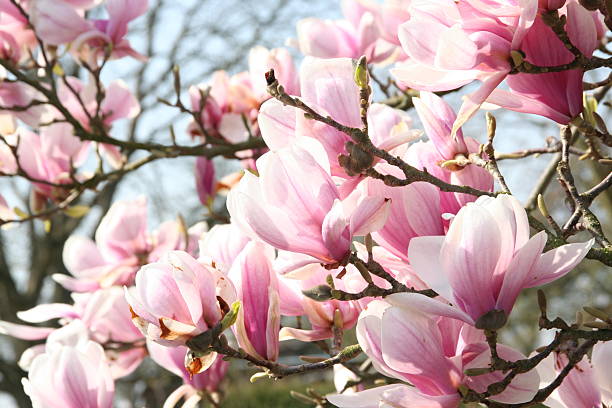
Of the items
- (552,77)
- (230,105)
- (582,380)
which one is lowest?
(582,380)

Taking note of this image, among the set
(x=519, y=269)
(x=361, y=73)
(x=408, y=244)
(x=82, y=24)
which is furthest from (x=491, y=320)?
(x=82, y=24)

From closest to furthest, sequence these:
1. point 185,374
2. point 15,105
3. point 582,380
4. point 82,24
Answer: point 582,380, point 185,374, point 82,24, point 15,105

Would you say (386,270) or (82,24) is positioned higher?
(82,24)

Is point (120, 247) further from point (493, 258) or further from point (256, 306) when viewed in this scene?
point (493, 258)

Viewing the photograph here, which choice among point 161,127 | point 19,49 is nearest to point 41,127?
point 19,49

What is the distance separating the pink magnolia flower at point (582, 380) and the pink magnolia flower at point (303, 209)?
281mm

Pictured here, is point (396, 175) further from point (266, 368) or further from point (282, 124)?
point (266, 368)

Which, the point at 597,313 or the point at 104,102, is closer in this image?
the point at 597,313

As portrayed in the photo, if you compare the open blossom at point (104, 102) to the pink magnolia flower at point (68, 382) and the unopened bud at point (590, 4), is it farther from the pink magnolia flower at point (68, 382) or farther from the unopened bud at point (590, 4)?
the unopened bud at point (590, 4)

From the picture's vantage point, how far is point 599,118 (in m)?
0.84

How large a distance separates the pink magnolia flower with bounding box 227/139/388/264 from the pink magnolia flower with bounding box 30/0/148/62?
3.21 feet

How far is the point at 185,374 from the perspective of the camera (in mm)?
1073

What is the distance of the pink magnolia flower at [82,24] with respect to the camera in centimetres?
144

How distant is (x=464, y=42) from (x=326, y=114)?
14cm
